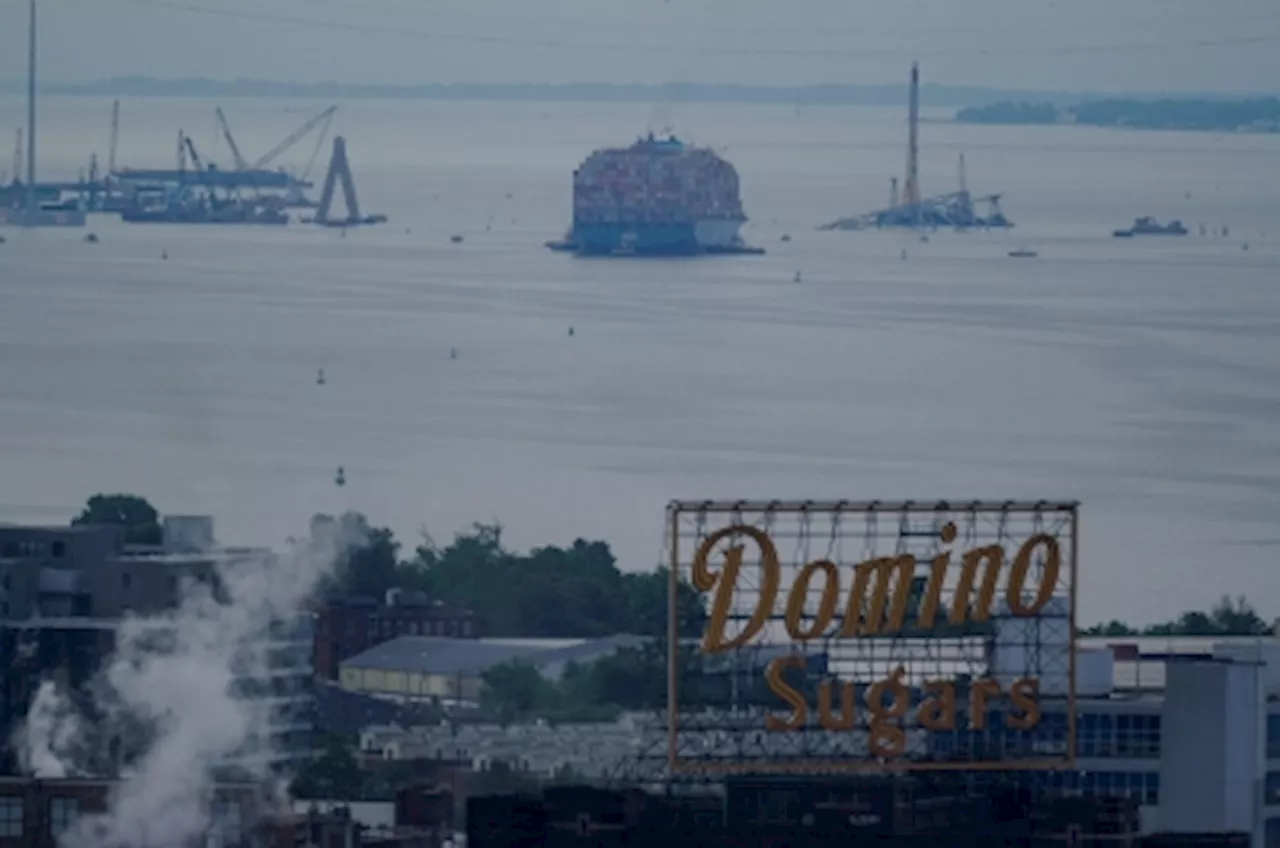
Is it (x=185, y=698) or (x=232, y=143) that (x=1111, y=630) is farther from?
(x=232, y=143)

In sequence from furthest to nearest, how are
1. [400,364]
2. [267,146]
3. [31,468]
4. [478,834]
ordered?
[267,146] < [400,364] < [31,468] < [478,834]

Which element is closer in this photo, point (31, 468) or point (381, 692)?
point (381, 692)

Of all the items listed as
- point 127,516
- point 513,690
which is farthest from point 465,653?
point 127,516

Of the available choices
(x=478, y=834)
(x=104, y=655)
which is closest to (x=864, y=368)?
(x=104, y=655)

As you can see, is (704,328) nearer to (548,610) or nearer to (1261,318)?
(1261,318)

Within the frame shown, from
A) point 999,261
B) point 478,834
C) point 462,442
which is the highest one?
point 999,261

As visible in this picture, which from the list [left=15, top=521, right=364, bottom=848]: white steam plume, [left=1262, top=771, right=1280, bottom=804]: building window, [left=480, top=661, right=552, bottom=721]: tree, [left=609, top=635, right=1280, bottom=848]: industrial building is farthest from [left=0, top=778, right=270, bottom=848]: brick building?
[left=480, top=661, right=552, bottom=721]: tree

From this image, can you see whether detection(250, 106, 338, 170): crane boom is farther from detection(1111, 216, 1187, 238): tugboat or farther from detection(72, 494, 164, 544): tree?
detection(72, 494, 164, 544): tree
